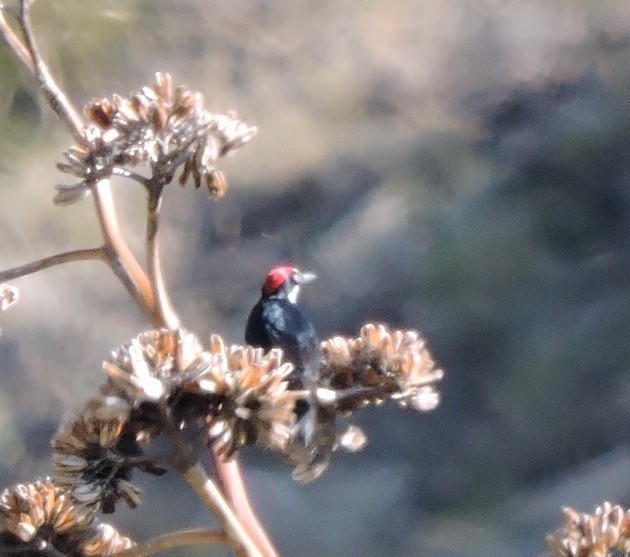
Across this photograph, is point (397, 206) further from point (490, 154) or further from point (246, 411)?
point (246, 411)

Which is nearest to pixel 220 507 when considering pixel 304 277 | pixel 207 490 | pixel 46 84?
pixel 207 490

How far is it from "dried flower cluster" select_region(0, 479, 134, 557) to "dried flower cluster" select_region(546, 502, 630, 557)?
22 cm

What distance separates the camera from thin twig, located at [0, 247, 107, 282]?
52 cm

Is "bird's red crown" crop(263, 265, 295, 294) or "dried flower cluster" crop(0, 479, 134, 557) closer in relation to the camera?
"dried flower cluster" crop(0, 479, 134, 557)

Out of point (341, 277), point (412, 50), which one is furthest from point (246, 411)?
point (412, 50)

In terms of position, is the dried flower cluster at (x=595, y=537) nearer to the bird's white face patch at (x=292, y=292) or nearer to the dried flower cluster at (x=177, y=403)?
the dried flower cluster at (x=177, y=403)

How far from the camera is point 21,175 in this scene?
1120 mm

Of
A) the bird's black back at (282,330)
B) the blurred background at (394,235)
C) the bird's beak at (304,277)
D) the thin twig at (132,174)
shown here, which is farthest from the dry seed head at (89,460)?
the blurred background at (394,235)

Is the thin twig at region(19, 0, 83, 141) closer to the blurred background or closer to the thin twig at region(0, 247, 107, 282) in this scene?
the thin twig at region(0, 247, 107, 282)

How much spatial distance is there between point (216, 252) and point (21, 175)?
9.2 inches

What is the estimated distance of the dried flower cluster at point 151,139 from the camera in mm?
490

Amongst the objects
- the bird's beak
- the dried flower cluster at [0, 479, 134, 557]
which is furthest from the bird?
the dried flower cluster at [0, 479, 134, 557]

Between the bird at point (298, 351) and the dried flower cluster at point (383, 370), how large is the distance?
18 mm

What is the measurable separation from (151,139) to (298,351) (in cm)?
27
